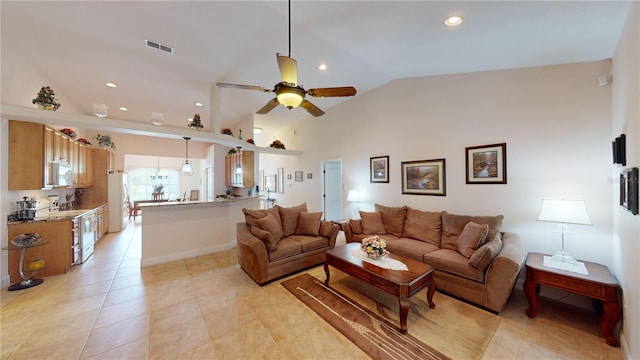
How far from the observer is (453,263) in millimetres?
2703

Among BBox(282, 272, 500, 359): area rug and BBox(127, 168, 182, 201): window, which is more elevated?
BBox(127, 168, 182, 201): window

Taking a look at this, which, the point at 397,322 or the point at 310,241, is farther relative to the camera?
the point at 310,241

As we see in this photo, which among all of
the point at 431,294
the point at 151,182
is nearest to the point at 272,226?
the point at 431,294

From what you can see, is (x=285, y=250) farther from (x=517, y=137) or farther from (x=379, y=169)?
(x=517, y=137)

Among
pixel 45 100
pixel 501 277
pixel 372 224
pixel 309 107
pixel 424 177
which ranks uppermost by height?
pixel 45 100

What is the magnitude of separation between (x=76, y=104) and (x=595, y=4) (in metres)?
8.75

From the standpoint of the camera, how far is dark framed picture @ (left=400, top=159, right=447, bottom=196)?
3803 mm

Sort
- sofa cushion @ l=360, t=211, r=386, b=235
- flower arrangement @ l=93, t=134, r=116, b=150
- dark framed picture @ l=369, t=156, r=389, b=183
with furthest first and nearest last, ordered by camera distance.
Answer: flower arrangement @ l=93, t=134, r=116, b=150
dark framed picture @ l=369, t=156, r=389, b=183
sofa cushion @ l=360, t=211, r=386, b=235

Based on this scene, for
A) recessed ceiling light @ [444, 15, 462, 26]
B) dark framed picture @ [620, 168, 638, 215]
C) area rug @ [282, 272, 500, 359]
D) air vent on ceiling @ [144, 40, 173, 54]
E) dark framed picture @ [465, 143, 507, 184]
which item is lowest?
area rug @ [282, 272, 500, 359]

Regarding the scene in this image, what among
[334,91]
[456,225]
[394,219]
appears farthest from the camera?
[394,219]

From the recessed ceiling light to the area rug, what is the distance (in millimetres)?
3163

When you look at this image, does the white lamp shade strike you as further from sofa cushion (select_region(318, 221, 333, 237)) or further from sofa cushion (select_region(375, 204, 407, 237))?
sofa cushion (select_region(318, 221, 333, 237))

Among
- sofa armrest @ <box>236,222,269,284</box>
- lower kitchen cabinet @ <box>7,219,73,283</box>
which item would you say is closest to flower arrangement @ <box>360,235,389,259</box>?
sofa armrest @ <box>236,222,269,284</box>

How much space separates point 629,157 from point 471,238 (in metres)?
1.54
